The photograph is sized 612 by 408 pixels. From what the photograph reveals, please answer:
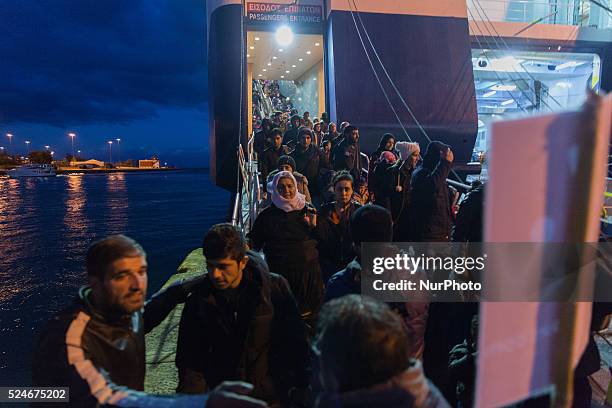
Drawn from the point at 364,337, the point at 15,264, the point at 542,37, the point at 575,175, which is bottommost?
the point at 15,264

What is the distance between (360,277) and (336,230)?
50.4 inches

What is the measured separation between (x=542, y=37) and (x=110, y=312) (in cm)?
1819

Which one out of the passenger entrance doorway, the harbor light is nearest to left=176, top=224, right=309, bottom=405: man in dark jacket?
the passenger entrance doorway

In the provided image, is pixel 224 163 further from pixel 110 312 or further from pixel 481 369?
pixel 481 369

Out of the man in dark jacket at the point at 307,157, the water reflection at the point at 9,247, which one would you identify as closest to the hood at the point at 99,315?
the man in dark jacket at the point at 307,157

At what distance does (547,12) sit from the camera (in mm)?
17125

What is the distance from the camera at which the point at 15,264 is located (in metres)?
25.1

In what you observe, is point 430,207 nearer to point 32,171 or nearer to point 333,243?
point 333,243

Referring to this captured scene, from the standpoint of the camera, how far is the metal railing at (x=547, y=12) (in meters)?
16.0

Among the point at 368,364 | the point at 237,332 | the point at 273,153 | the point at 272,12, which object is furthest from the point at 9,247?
the point at 368,364

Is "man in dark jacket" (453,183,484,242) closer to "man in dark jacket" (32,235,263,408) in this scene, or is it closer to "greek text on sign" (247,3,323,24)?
"man in dark jacket" (32,235,263,408)

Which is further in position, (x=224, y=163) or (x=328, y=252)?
(x=224, y=163)

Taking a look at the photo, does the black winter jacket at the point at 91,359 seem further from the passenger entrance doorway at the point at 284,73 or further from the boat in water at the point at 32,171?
the boat in water at the point at 32,171

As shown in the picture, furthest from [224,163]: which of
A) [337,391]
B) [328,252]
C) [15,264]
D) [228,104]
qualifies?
[15,264]
